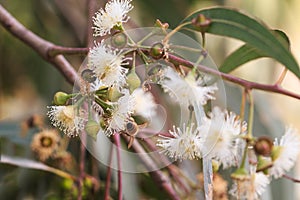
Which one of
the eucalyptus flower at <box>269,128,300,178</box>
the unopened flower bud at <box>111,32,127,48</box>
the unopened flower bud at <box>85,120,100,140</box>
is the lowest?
the eucalyptus flower at <box>269,128,300,178</box>

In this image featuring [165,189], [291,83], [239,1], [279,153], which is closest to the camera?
[279,153]

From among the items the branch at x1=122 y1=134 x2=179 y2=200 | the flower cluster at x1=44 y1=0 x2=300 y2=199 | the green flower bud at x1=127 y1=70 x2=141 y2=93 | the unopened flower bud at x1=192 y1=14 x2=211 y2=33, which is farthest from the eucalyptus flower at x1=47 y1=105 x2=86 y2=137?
the branch at x1=122 y1=134 x2=179 y2=200

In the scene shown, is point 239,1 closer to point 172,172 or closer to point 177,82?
point 172,172

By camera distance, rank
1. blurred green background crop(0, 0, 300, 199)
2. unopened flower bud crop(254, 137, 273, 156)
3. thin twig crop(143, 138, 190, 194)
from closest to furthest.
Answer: unopened flower bud crop(254, 137, 273, 156) → thin twig crop(143, 138, 190, 194) → blurred green background crop(0, 0, 300, 199)

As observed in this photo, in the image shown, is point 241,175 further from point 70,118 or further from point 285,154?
point 70,118

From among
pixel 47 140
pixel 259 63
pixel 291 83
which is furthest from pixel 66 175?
pixel 291 83

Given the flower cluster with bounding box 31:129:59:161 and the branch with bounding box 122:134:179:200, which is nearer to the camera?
the branch with bounding box 122:134:179:200

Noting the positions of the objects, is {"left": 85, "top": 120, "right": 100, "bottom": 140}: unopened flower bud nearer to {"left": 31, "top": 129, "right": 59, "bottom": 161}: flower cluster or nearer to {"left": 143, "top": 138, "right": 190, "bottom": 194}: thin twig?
{"left": 143, "top": 138, "right": 190, "bottom": 194}: thin twig
